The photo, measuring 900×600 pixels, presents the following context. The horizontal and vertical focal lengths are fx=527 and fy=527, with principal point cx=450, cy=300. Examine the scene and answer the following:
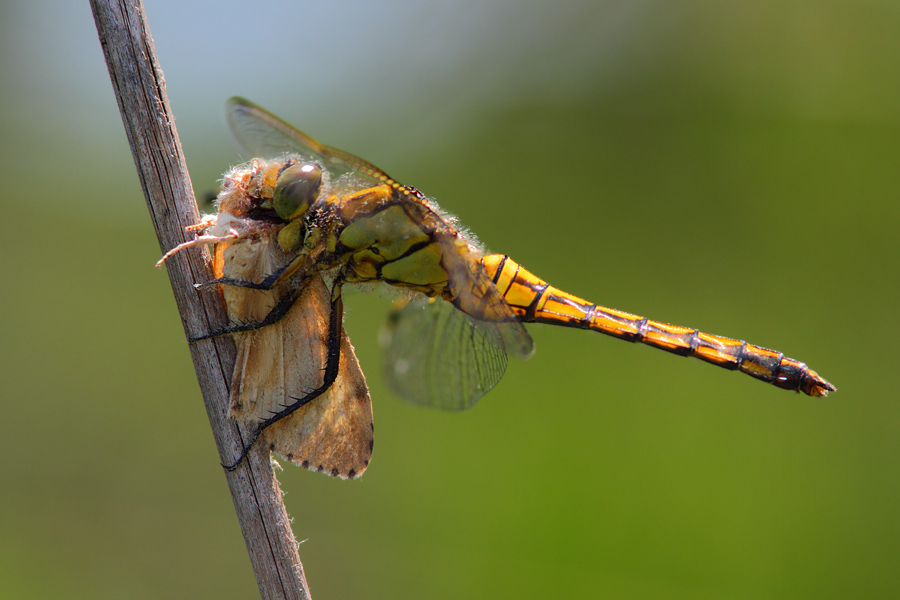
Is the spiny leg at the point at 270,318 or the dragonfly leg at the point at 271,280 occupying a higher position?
the dragonfly leg at the point at 271,280

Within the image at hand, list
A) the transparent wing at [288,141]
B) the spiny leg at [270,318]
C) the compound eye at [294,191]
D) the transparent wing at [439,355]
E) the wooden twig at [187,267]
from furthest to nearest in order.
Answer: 1. the transparent wing at [439,355]
2. the transparent wing at [288,141]
3. the compound eye at [294,191]
4. the spiny leg at [270,318]
5. the wooden twig at [187,267]

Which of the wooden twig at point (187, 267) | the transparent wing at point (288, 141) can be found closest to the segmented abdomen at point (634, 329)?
the transparent wing at point (288, 141)

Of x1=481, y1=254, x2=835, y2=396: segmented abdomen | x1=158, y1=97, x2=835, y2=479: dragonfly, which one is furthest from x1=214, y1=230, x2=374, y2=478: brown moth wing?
x1=481, y1=254, x2=835, y2=396: segmented abdomen

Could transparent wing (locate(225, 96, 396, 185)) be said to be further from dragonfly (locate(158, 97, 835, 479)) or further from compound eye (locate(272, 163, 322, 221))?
compound eye (locate(272, 163, 322, 221))

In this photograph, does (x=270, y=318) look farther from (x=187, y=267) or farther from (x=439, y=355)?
(x=439, y=355)

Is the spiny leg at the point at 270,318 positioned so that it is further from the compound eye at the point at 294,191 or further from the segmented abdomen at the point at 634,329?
the segmented abdomen at the point at 634,329

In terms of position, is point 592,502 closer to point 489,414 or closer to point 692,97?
point 489,414

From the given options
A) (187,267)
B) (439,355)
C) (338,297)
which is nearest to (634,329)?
(439,355)
